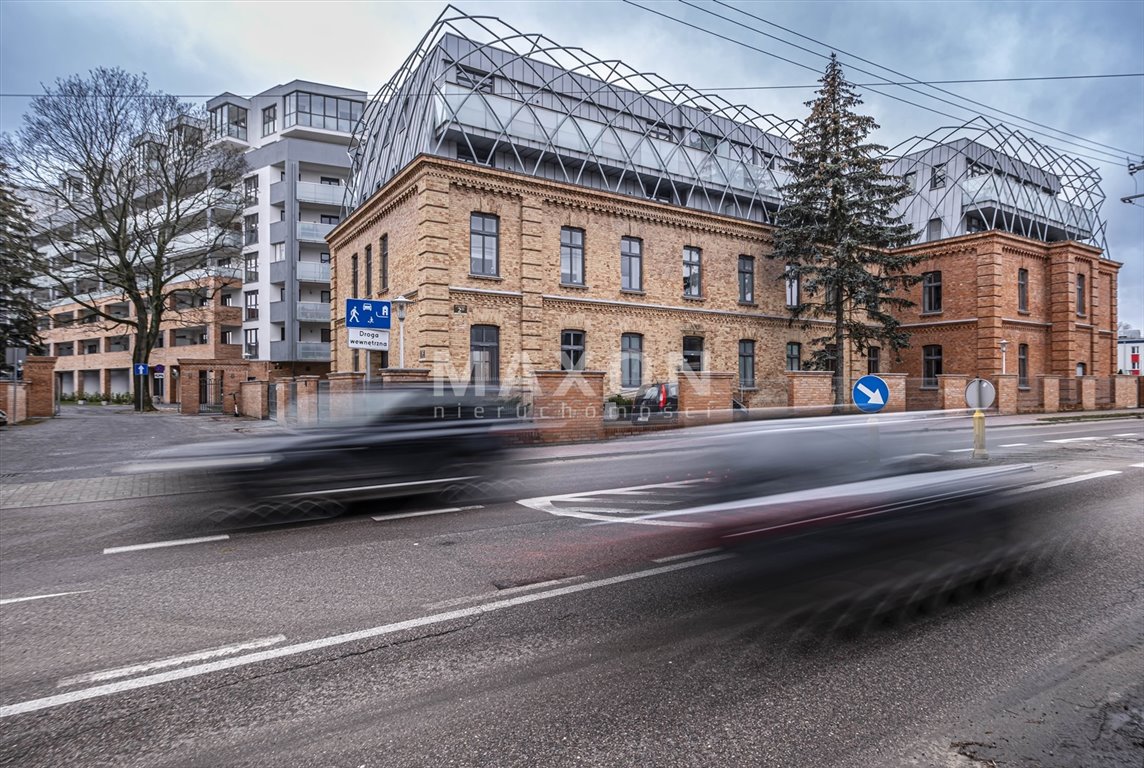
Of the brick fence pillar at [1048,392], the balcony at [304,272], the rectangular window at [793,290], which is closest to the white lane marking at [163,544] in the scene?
the rectangular window at [793,290]

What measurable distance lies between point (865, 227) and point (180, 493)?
28724 millimetres

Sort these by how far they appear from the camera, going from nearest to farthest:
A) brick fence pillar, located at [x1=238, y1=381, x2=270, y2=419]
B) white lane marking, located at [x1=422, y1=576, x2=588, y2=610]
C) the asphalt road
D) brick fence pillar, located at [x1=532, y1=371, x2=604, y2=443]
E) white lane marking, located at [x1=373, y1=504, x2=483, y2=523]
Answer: the asphalt road, white lane marking, located at [x1=422, y1=576, x2=588, y2=610], white lane marking, located at [x1=373, y1=504, x2=483, y2=523], brick fence pillar, located at [x1=532, y1=371, x2=604, y2=443], brick fence pillar, located at [x1=238, y1=381, x2=270, y2=419]

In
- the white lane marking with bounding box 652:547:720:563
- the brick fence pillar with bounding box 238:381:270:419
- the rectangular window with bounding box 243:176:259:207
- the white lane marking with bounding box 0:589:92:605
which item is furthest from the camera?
the rectangular window with bounding box 243:176:259:207

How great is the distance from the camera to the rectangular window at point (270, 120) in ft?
174

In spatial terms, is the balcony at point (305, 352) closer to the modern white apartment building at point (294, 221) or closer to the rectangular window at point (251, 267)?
the modern white apartment building at point (294, 221)

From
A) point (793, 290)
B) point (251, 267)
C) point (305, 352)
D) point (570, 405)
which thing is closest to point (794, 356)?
point (793, 290)

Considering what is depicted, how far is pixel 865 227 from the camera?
1148 inches

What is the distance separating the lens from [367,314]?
16891mm

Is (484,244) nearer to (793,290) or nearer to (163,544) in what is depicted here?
(793,290)

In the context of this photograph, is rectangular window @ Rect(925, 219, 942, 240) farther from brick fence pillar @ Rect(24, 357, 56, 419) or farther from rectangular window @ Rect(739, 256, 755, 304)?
brick fence pillar @ Rect(24, 357, 56, 419)

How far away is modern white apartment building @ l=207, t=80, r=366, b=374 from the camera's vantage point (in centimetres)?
4781

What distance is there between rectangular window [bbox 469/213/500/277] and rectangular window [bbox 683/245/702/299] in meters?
8.82

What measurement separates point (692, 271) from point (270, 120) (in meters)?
43.5

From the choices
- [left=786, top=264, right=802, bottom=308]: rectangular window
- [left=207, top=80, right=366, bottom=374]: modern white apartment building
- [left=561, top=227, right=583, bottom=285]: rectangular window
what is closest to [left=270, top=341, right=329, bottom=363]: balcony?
[left=207, top=80, right=366, bottom=374]: modern white apartment building
